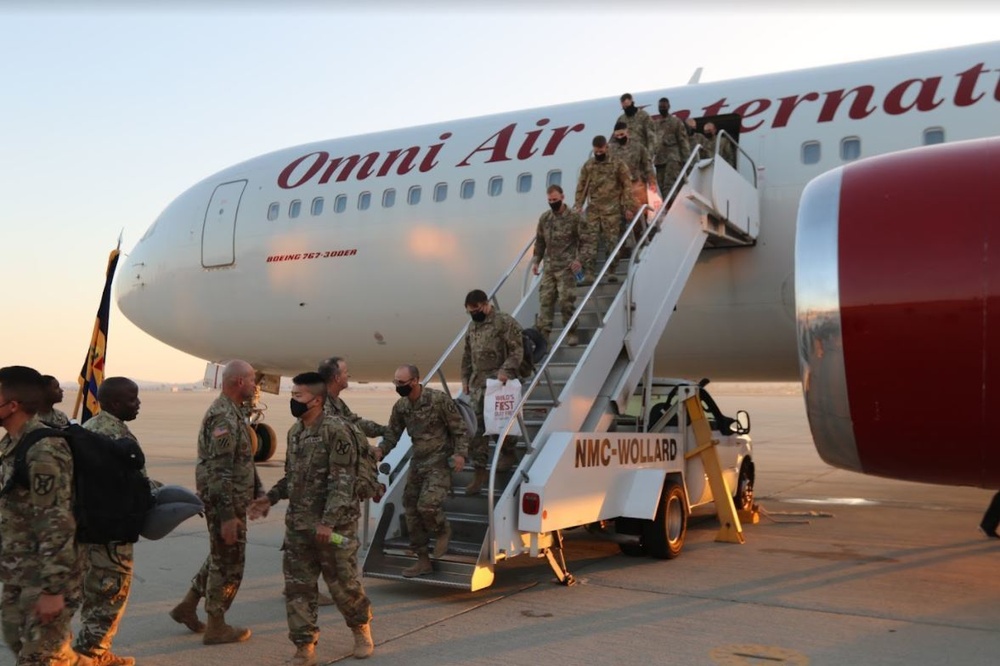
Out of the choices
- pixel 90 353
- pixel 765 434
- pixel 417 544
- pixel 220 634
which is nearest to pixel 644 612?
pixel 417 544

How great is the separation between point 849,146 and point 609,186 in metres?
3.04

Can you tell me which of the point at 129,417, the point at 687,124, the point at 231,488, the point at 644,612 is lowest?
the point at 644,612

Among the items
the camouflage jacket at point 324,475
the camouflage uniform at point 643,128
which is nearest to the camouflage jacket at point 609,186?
the camouflage uniform at point 643,128

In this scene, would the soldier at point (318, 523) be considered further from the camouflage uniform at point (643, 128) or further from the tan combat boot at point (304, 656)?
the camouflage uniform at point (643, 128)

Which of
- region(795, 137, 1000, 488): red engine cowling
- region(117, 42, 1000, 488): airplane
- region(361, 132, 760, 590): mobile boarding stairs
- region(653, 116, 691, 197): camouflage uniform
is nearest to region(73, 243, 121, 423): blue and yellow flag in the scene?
region(117, 42, 1000, 488): airplane

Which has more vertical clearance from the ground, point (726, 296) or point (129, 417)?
point (726, 296)

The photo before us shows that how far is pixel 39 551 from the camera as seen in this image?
3.84 metres

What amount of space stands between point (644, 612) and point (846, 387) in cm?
208

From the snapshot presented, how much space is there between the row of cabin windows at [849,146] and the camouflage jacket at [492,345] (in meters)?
4.82

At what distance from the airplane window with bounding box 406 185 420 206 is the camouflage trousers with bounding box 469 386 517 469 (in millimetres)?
5811

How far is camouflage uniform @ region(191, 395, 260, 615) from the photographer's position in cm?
509

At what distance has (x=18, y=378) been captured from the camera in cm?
396

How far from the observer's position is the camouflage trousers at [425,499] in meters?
6.17

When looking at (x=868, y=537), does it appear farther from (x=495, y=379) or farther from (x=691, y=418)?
(x=495, y=379)
